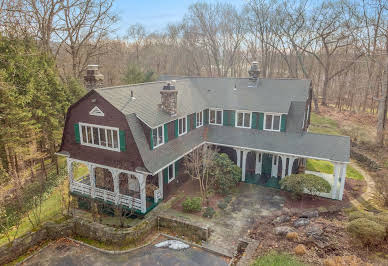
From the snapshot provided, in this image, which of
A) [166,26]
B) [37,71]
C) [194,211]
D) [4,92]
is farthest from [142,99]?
[166,26]

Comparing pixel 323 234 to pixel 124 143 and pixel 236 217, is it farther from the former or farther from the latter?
pixel 124 143

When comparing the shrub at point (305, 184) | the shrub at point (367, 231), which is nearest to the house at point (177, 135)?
the shrub at point (305, 184)

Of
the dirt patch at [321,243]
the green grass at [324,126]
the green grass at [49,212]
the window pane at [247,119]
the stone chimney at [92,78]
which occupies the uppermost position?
the stone chimney at [92,78]

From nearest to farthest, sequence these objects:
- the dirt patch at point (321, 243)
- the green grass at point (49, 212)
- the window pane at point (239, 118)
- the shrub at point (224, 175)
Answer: the dirt patch at point (321, 243), the green grass at point (49, 212), the shrub at point (224, 175), the window pane at point (239, 118)

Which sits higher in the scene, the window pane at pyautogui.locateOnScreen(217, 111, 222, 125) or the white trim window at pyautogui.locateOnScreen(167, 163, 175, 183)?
the window pane at pyautogui.locateOnScreen(217, 111, 222, 125)

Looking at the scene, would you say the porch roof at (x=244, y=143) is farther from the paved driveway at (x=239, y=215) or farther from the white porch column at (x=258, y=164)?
the paved driveway at (x=239, y=215)

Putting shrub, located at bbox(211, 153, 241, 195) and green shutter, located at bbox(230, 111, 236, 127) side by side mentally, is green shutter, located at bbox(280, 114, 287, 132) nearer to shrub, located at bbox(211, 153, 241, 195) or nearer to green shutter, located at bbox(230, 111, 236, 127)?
green shutter, located at bbox(230, 111, 236, 127)

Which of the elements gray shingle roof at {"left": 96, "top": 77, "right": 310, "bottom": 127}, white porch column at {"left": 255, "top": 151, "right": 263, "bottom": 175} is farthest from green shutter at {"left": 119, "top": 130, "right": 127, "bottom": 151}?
white porch column at {"left": 255, "top": 151, "right": 263, "bottom": 175}
